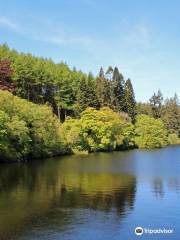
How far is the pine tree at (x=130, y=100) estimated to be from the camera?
147m

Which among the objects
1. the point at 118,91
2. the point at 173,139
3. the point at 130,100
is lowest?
the point at 173,139

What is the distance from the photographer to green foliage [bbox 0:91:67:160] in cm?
7556

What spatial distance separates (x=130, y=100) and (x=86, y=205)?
115m

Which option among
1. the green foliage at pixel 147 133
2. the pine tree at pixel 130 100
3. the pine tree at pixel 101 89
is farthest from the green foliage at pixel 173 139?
the pine tree at pixel 101 89

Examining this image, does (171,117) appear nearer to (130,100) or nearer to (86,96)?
(130,100)

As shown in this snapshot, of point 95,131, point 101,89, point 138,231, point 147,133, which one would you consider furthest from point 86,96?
point 138,231

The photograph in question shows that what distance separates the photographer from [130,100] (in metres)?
149

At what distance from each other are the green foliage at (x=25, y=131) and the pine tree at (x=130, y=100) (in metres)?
54.3

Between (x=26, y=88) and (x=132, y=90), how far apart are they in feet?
152

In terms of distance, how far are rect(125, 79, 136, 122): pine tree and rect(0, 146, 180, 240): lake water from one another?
89.1 m

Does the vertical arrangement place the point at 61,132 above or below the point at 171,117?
below

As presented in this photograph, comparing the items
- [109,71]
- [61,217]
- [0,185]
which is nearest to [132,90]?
[109,71]

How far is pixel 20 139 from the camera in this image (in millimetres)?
77938

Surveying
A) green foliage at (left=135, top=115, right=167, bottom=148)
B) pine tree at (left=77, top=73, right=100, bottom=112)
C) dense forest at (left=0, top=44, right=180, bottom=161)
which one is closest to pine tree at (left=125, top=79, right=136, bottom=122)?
dense forest at (left=0, top=44, right=180, bottom=161)
